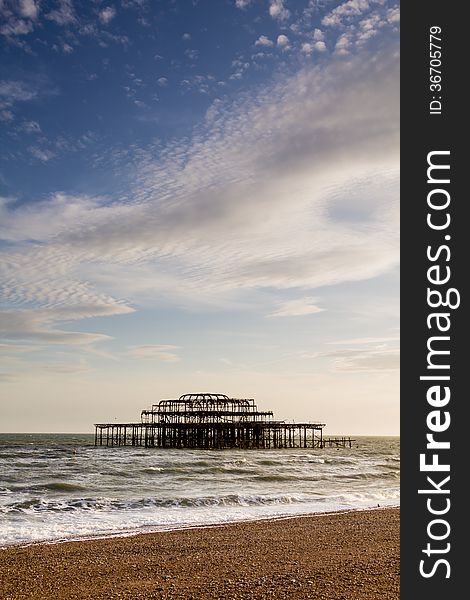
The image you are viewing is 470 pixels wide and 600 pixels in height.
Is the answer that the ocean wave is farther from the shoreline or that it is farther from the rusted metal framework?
the rusted metal framework

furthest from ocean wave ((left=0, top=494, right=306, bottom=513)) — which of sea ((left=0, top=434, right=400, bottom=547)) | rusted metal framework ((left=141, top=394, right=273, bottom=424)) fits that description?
rusted metal framework ((left=141, top=394, right=273, bottom=424))

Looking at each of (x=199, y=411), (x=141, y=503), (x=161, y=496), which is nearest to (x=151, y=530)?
(x=141, y=503)

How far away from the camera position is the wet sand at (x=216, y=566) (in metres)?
9.01

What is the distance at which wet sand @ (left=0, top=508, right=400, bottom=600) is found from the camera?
9008 millimetres

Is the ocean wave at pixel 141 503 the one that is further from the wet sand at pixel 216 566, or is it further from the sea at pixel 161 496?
the wet sand at pixel 216 566

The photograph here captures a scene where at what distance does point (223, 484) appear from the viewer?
29484 millimetres

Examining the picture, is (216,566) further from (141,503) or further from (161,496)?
(161,496)

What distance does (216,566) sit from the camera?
10.7 metres

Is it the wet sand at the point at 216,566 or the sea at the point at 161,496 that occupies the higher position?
the wet sand at the point at 216,566

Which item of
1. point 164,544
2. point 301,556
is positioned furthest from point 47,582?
point 301,556

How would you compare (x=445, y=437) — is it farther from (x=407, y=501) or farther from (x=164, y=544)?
(x=164, y=544)

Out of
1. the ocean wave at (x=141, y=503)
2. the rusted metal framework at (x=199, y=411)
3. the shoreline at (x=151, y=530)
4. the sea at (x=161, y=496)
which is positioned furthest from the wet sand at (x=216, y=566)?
the rusted metal framework at (x=199, y=411)

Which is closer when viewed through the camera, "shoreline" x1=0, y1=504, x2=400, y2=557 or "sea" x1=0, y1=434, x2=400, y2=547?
"shoreline" x1=0, y1=504, x2=400, y2=557

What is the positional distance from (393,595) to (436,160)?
601 centimetres
